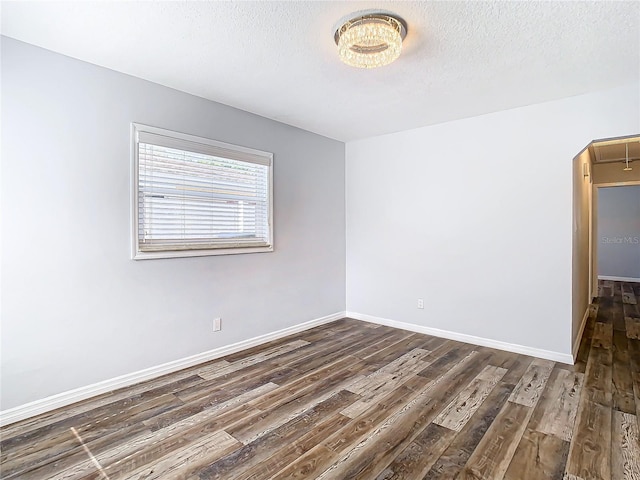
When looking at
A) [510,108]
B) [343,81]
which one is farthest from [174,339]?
[510,108]

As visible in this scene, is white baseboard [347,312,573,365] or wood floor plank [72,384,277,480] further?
white baseboard [347,312,573,365]

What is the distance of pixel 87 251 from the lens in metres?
2.58

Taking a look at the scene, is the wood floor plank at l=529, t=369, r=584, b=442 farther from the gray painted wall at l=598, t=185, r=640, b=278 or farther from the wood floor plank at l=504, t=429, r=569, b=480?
the gray painted wall at l=598, t=185, r=640, b=278

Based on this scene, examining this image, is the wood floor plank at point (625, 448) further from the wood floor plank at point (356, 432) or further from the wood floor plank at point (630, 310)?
the wood floor plank at point (630, 310)

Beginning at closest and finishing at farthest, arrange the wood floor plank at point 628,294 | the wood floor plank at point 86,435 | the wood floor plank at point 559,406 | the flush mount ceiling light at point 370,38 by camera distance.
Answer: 1. the wood floor plank at point 86,435
2. the flush mount ceiling light at point 370,38
3. the wood floor plank at point 559,406
4. the wood floor plank at point 628,294

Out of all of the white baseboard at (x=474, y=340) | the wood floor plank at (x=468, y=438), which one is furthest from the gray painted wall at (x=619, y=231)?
the wood floor plank at (x=468, y=438)

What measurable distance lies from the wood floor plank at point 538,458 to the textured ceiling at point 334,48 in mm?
2528

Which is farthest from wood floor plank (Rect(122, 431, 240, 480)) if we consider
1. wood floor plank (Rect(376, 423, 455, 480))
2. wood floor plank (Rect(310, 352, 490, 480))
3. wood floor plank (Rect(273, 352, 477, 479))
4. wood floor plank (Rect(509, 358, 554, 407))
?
wood floor plank (Rect(509, 358, 554, 407))

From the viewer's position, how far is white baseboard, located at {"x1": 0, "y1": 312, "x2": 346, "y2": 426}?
2.29 m

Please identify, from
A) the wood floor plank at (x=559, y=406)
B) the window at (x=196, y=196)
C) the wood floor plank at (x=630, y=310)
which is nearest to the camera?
the wood floor plank at (x=559, y=406)

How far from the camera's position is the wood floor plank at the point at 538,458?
176cm

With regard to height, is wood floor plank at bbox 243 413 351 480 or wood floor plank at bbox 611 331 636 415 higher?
wood floor plank at bbox 611 331 636 415

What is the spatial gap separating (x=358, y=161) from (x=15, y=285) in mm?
3923

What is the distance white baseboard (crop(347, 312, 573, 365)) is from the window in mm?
1911
